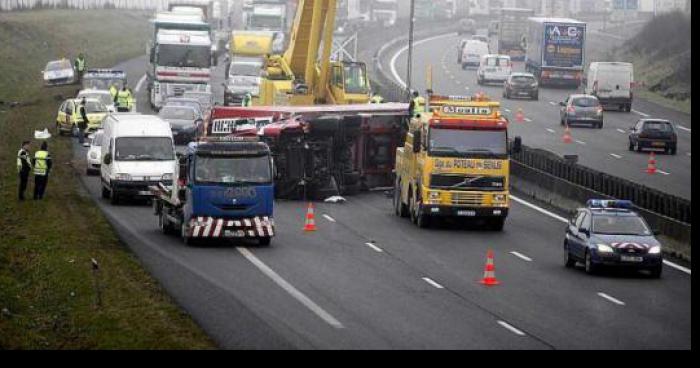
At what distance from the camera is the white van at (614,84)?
86875 mm

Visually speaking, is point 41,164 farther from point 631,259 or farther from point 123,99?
point 123,99

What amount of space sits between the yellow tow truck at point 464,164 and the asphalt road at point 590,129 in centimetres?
479

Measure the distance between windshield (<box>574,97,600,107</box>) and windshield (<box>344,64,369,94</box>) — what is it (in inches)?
592

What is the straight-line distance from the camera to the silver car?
213 ft

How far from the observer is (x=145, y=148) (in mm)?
47719

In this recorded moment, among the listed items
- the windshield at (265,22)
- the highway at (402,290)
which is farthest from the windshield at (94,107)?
the windshield at (265,22)

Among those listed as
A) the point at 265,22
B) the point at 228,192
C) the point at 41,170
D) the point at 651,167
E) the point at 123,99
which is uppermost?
the point at 265,22

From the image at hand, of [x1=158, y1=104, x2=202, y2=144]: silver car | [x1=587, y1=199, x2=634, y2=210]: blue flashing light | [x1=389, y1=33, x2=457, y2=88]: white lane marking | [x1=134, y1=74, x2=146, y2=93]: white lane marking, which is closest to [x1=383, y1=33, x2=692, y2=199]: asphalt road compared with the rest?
[x1=389, y1=33, x2=457, y2=88]: white lane marking

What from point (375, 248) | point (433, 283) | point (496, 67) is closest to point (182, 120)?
point (375, 248)

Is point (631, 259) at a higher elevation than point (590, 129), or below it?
below

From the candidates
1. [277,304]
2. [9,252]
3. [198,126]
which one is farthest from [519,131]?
[277,304]

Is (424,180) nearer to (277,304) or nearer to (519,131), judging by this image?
(277,304)

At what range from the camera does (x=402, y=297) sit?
3141 cm

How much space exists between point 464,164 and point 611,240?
830cm
